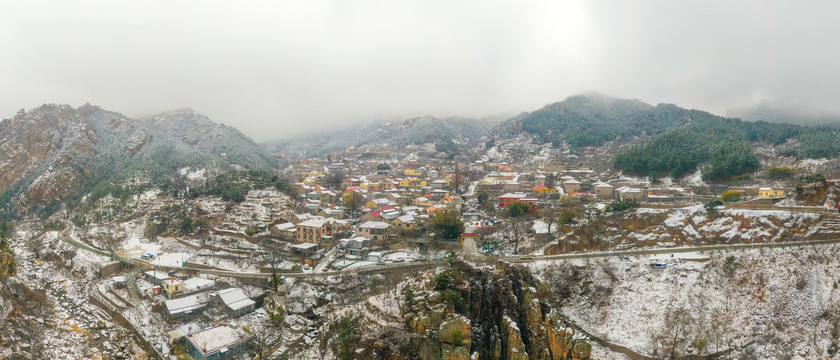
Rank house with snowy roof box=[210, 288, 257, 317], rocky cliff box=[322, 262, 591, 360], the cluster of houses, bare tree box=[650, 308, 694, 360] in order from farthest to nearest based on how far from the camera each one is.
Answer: house with snowy roof box=[210, 288, 257, 317] → the cluster of houses → bare tree box=[650, 308, 694, 360] → rocky cliff box=[322, 262, 591, 360]

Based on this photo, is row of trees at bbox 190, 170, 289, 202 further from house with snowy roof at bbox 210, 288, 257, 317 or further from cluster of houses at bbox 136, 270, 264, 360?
house with snowy roof at bbox 210, 288, 257, 317

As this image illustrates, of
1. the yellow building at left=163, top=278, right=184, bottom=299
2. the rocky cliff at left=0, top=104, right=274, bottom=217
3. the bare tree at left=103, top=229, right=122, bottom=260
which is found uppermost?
the rocky cliff at left=0, top=104, right=274, bottom=217

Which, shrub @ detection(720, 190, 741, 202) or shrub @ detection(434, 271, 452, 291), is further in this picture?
shrub @ detection(720, 190, 741, 202)

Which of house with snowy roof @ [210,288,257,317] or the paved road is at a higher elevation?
the paved road

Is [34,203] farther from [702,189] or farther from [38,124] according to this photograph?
[702,189]

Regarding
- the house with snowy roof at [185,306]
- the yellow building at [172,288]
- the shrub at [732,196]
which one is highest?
the shrub at [732,196]

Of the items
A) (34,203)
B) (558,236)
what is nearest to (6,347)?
(558,236)

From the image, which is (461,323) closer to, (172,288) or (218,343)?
(218,343)

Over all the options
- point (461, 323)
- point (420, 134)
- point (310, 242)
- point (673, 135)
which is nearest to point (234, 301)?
point (310, 242)

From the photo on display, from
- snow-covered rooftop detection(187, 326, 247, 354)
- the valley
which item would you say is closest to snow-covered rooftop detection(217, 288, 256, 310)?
the valley

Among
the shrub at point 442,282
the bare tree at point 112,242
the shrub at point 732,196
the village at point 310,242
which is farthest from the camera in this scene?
the bare tree at point 112,242

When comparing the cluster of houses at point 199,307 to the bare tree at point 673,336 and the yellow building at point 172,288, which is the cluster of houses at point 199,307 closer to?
the yellow building at point 172,288

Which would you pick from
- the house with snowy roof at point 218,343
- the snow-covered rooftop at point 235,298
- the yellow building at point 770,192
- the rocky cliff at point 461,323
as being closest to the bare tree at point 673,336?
the rocky cliff at point 461,323

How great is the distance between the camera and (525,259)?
4091 centimetres
